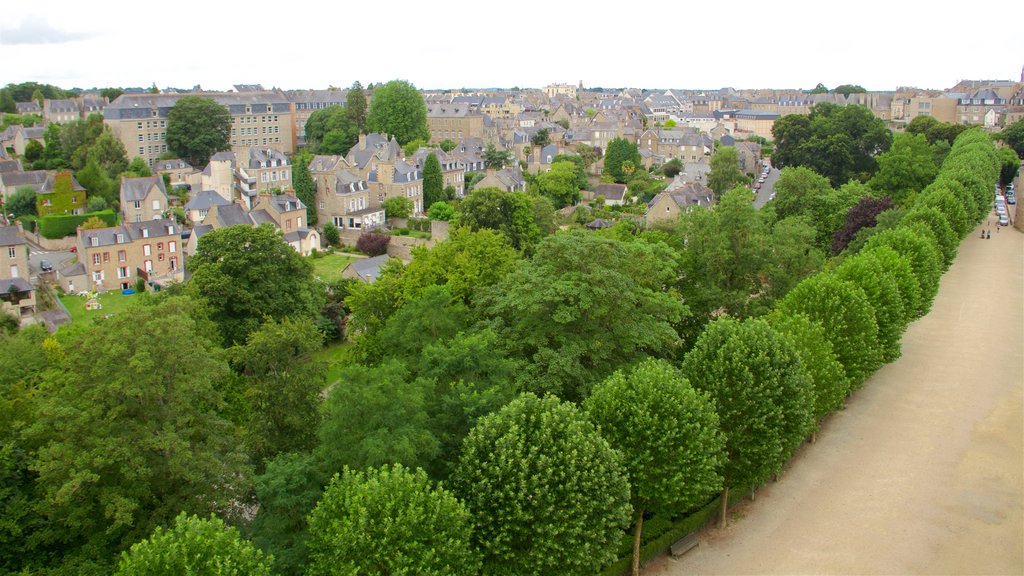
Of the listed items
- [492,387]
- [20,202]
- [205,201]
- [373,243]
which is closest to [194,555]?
[492,387]

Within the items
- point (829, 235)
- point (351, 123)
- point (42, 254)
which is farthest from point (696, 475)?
point (351, 123)

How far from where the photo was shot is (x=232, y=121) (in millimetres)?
93875

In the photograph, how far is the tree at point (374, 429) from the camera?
1709 centimetres

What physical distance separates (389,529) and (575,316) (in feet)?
37.5

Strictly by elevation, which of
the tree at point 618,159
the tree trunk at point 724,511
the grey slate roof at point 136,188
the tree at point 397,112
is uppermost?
the tree at point 397,112

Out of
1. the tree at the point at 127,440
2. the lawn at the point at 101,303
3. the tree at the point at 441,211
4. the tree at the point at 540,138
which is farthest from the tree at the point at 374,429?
the tree at the point at 540,138

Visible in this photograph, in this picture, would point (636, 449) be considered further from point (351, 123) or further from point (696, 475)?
point (351, 123)

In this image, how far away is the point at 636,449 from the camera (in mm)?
19484

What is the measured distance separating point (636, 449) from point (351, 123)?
285ft

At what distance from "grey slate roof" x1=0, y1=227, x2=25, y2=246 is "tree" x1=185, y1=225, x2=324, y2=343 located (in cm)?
1948

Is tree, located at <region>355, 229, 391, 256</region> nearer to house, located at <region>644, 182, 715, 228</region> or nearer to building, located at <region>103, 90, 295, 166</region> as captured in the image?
building, located at <region>103, 90, 295, 166</region>

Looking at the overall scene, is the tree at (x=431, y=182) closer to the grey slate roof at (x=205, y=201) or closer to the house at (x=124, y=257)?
the grey slate roof at (x=205, y=201)

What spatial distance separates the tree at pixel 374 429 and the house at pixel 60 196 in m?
63.9

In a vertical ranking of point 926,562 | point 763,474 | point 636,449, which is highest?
point 636,449
